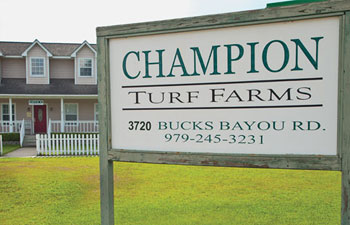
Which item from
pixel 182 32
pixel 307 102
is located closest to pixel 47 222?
pixel 182 32

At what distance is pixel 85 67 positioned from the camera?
25188 mm

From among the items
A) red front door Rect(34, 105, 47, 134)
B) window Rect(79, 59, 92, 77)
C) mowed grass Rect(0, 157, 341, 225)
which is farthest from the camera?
window Rect(79, 59, 92, 77)

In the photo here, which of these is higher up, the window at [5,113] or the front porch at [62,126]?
the window at [5,113]

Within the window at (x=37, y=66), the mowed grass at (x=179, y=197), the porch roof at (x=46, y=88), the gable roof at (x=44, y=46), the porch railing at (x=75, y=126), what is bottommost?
the mowed grass at (x=179, y=197)

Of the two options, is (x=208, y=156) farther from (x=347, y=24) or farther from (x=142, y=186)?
(x=142, y=186)

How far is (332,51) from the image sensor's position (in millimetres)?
2576

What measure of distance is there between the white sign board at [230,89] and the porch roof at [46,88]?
2151 cm

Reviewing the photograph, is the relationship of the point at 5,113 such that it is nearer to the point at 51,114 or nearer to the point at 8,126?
the point at 8,126

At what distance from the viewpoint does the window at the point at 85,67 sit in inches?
989

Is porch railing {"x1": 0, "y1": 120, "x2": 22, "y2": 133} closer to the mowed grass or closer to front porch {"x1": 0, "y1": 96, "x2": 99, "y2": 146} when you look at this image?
front porch {"x1": 0, "y1": 96, "x2": 99, "y2": 146}

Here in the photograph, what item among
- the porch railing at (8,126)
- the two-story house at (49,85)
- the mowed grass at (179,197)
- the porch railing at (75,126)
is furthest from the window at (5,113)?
the mowed grass at (179,197)

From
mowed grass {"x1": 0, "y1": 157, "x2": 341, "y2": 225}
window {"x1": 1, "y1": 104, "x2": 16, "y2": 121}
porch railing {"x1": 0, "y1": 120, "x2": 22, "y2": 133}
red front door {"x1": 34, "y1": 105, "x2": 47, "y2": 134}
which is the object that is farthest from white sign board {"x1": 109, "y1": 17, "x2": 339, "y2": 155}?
window {"x1": 1, "y1": 104, "x2": 16, "y2": 121}

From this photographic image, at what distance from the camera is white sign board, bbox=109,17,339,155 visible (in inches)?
104

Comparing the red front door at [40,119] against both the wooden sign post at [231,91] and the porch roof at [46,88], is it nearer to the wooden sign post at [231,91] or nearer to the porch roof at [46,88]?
the porch roof at [46,88]
